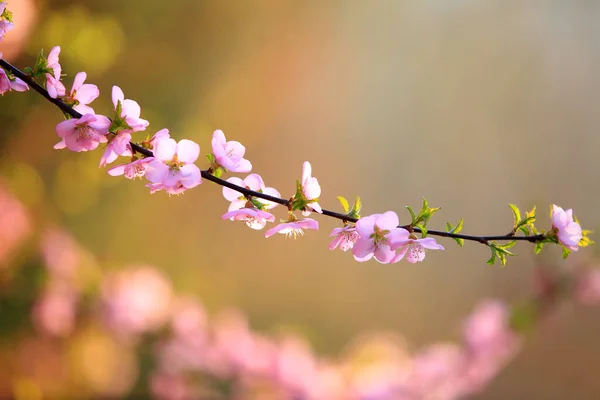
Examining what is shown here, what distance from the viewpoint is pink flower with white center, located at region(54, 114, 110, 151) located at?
42 cm

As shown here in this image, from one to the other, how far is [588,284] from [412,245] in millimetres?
1274

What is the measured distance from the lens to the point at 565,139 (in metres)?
1.97

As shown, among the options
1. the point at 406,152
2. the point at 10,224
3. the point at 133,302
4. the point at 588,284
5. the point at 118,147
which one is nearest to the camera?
the point at 118,147

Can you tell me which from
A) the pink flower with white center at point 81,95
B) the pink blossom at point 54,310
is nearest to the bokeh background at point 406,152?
the pink blossom at point 54,310

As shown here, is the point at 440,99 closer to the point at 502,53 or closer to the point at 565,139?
the point at 502,53

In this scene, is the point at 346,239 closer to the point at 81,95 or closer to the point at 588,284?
the point at 81,95

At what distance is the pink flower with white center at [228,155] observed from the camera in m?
0.45

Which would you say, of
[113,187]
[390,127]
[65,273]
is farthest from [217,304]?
[390,127]

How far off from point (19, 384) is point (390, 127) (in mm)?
1477

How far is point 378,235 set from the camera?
1.48 feet

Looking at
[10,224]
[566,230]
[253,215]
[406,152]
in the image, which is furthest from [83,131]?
[406,152]

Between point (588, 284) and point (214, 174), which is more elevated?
point (588, 284)

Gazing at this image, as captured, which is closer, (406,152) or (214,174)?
(214,174)

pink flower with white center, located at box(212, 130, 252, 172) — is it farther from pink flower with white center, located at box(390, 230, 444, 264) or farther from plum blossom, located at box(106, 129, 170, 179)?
pink flower with white center, located at box(390, 230, 444, 264)
